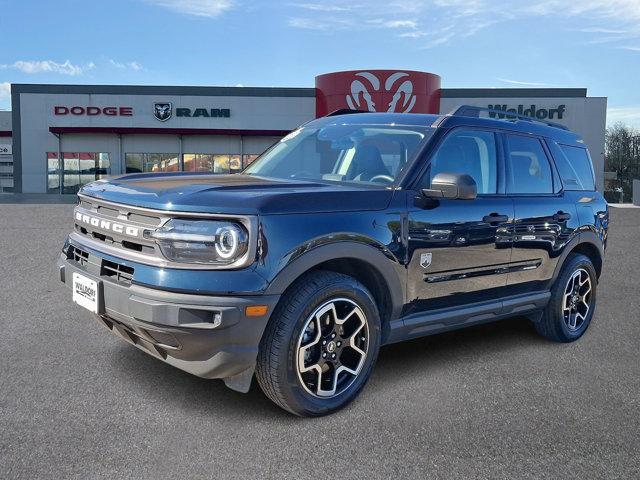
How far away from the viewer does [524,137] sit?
472cm

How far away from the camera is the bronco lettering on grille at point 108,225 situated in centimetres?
312

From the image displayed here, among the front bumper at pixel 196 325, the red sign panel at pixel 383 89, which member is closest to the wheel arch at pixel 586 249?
the front bumper at pixel 196 325

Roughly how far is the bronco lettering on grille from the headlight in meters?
0.28

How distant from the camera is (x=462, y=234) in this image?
3.86 meters

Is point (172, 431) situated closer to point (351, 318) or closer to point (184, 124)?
point (351, 318)

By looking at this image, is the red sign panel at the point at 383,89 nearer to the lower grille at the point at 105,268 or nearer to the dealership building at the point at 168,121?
the dealership building at the point at 168,121

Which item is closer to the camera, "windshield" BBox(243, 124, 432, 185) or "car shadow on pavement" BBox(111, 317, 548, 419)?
"car shadow on pavement" BBox(111, 317, 548, 419)

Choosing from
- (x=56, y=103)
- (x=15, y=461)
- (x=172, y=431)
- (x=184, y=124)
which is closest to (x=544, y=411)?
(x=172, y=431)

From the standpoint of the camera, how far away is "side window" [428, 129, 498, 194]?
3951 millimetres

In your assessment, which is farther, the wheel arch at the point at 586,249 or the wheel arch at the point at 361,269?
the wheel arch at the point at 586,249

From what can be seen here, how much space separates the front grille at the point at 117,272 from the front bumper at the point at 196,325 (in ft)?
0.08

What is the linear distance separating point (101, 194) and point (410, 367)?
241 cm

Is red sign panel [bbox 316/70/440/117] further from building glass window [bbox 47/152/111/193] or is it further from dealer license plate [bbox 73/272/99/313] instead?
dealer license plate [bbox 73/272/99/313]

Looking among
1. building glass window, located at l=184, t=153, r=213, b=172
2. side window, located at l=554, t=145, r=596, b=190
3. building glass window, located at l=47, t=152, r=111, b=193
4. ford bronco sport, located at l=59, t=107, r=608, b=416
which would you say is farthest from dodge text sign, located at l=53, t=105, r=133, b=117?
side window, located at l=554, t=145, r=596, b=190
